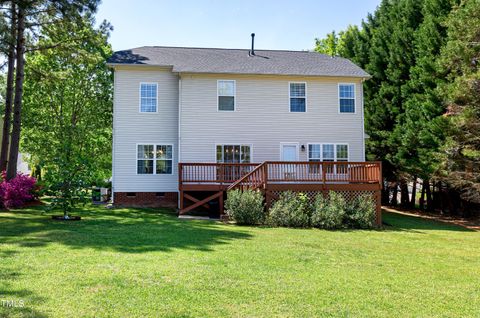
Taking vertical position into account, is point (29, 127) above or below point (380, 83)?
below

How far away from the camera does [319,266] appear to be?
20.9 ft

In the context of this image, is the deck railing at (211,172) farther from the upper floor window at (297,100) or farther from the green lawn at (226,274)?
the green lawn at (226,274)

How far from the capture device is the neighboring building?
51.2 feet

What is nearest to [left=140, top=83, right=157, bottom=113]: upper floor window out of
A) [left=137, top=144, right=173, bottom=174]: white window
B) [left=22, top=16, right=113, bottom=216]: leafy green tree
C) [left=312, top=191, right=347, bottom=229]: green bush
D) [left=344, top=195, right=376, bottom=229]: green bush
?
[left=137, top=144, right=173, bottom=174]: white window

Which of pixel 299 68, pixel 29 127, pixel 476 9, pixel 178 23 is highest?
pixel 178 23

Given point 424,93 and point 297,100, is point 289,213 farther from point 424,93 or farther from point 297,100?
point 424,93

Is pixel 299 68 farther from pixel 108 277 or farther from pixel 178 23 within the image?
pixel 108 277

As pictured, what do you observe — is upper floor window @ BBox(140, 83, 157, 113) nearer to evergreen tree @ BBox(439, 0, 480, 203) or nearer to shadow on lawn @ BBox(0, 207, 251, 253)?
shadow on lawn @ BBox(0, 207, 251, 253)

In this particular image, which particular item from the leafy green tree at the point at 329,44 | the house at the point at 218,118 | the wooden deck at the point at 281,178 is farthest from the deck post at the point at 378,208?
the leafy green tree at the point at 329,44

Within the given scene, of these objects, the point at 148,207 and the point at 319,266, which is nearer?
the point at 319,266

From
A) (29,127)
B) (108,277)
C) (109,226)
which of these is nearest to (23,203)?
(109,226)

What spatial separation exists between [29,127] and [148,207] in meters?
12.7

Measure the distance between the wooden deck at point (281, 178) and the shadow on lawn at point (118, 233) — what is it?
198 centimetres

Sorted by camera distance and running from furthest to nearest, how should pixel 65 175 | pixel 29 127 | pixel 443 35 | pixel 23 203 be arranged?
pixel 29 127 → pixel 443 35 → pixel 23 203 → pixel 65 175
